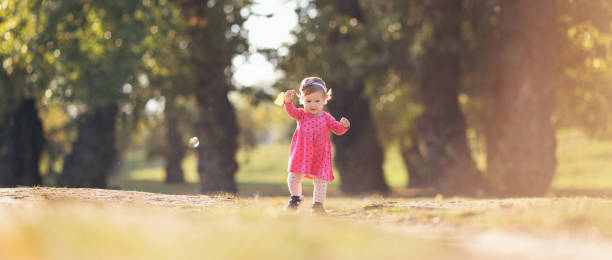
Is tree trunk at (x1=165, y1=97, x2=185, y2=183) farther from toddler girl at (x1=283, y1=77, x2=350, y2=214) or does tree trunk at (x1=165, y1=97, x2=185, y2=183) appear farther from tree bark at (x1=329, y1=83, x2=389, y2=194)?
toddler girl at (x1=283, y1=77, x2=350, y2=214)

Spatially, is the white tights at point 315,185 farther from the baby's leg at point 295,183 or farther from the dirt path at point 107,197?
the dirt path at point 107,197

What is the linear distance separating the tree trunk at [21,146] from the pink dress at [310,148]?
1466 centimetres

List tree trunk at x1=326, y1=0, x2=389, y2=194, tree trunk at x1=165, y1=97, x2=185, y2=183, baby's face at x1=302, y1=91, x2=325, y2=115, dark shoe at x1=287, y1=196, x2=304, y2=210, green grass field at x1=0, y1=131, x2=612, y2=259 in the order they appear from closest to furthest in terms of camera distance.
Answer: green grass field at x1=0, y1=131, x2=612, y2=259 → dark shoe at x1=287, y1=196, x2=304, y2=210 → baby's face at x1=302, y1=91, x2=325, y2=115 → tree trunk at x1=326, y1=0, x2=389, y2=194 → tree trunk at x1=165, y1=97, x2=185, y2=183

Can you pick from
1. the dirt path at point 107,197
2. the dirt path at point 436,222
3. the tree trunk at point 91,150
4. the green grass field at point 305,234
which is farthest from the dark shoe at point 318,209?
the tree trunk at point 91,150

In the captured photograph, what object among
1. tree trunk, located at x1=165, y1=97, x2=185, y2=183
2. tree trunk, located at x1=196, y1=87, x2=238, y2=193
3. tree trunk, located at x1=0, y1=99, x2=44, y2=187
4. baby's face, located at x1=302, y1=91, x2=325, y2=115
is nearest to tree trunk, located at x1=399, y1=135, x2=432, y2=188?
tree trunk, located at x1=165, y1=97, x2=185, y2=183

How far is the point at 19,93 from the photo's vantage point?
19812mm

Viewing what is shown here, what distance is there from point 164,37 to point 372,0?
6509 mm

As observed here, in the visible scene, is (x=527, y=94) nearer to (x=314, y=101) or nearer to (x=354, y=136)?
(x=354, y=136)

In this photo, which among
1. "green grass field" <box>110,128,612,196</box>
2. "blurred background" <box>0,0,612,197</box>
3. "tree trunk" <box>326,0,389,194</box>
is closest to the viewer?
"blurred background" <box>0,0,612,197</box>

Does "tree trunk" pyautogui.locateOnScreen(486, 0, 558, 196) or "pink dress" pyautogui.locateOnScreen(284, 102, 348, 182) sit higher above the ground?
"tree trunk" pyautogui.locateOnScreen(486, 0, 558, 196)

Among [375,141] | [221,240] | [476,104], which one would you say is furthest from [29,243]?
[476,104]

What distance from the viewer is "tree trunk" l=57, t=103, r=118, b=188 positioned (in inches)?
846

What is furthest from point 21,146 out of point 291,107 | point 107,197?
point 291,107

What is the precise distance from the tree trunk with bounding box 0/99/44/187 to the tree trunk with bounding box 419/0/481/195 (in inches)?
475
